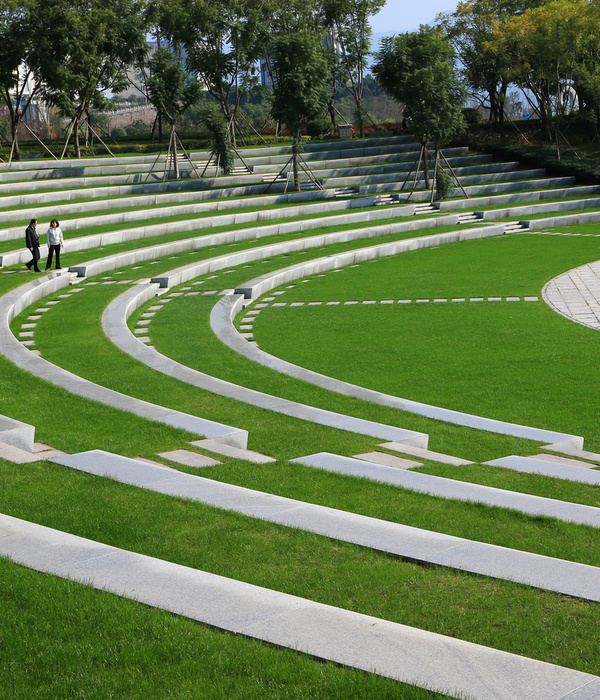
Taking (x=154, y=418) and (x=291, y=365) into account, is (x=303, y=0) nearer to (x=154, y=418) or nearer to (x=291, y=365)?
(x=291, y=365)

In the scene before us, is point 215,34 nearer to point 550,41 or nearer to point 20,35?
point 20,35

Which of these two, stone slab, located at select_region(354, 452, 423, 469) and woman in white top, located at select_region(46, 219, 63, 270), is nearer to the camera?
stone slab, located at select_region(354, 452, 423, 469)

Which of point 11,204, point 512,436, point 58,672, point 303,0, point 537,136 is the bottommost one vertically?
point 512,436

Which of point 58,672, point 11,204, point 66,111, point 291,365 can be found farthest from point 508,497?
point 66,111

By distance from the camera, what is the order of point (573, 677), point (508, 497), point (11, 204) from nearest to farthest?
point (573, 677) < point (508, 497) < point (11, 204)

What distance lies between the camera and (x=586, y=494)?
7.03 m

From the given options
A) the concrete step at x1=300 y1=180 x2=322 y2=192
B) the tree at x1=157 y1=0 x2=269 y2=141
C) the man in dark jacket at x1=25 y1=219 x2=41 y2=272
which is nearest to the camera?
the man in dark jacket at x1=25 y1=219 x2=41 y2=272

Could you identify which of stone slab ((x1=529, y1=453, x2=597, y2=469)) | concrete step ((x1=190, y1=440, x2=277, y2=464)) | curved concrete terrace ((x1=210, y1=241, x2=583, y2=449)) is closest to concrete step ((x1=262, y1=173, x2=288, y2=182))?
curved concrete terrace ((x1=210, y1=241, x2=583, y2=449))

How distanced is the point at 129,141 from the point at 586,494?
162 feet

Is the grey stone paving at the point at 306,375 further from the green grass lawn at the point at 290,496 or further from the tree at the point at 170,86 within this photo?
the tree at the point at 170,86

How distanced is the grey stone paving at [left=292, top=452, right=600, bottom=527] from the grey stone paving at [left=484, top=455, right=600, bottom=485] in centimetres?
111

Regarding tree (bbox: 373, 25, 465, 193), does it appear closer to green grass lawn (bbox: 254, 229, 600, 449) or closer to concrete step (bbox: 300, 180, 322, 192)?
concrete step (bbox: 300, 180, 322, 192)

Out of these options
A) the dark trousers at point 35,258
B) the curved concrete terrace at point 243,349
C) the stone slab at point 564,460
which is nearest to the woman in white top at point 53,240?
the dark trousers at point 35,258

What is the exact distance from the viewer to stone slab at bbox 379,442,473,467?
8.22m
